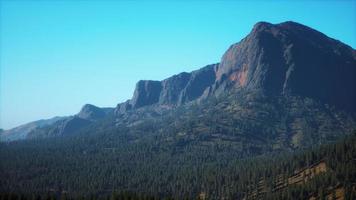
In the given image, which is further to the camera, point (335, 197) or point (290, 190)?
point (290, 190)

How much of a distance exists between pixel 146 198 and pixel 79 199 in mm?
28612

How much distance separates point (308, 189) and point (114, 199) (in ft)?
278

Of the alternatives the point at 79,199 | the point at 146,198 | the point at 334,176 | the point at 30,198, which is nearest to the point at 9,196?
the point at 30,198

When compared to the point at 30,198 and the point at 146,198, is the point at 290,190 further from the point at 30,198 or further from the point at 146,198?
the point at 30,198

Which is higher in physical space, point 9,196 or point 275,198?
point 9,196

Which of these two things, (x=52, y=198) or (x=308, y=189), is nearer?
(x=52, y=198)

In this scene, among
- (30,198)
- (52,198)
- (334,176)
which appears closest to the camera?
(52,198)

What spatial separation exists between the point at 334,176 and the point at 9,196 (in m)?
138

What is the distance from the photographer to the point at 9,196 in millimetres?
173500

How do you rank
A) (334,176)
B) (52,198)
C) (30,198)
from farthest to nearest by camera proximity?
(334,176) → (30,198) → (52,198)

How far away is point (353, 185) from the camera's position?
188375 millimetres

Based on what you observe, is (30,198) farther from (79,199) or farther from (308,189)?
(308,189)

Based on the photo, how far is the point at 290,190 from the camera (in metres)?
198

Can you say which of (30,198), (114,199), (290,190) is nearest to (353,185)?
(290,190)
